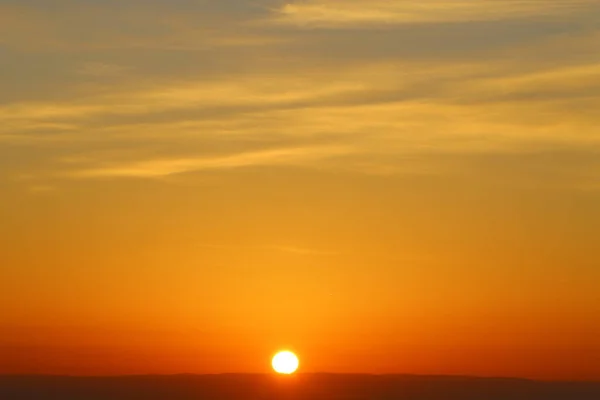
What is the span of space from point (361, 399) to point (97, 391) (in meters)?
18.7

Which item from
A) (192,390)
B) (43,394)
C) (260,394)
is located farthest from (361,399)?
(43,394)

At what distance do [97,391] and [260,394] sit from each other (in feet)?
39.2

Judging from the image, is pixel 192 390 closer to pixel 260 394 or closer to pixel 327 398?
pixel 260 394

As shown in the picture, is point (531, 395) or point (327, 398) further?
point (531, 395)

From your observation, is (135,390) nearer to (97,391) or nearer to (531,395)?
(97,391)

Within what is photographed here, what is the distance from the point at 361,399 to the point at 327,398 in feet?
9.63

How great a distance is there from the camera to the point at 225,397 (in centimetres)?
5944

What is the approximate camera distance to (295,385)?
197ft

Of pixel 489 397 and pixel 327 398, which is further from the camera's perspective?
pixel 489 397

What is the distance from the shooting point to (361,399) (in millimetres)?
58969

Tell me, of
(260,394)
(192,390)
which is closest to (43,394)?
(192,390)

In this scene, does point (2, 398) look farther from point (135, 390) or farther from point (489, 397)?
point (489, 397)

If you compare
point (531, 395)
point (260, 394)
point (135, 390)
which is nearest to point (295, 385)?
point (260, 394)

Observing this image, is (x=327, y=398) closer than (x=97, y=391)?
Yes
